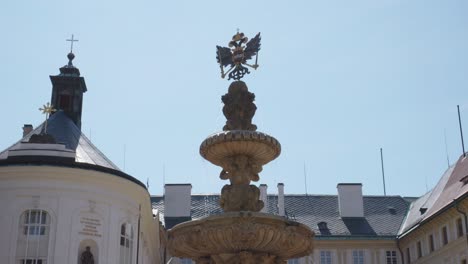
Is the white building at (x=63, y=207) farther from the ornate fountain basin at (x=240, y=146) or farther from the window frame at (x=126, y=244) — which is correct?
the ornate fountain basin at (x=240, y=146)

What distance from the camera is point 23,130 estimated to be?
1924 inches

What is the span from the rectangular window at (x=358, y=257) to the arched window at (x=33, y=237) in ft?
91.5

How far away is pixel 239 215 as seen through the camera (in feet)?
38.6

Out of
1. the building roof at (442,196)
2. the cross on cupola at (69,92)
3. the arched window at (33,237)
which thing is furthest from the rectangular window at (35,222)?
the building roof at (442,196)

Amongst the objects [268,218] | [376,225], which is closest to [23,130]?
[376,225]

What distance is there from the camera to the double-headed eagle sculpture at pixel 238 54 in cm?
1481

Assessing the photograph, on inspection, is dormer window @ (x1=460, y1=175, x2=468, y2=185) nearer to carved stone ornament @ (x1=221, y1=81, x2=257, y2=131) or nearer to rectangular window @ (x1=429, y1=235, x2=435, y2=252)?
rectangular window @ (x1=429, y1=235, x2=435, y2=252)

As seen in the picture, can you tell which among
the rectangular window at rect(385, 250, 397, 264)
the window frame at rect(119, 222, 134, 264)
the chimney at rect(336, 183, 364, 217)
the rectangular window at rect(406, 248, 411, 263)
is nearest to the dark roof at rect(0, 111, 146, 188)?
the window frame at rect(119, 222, 134, 264)

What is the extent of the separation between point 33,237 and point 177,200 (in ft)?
78.6

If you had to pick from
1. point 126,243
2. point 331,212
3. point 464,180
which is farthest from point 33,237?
point 331,212

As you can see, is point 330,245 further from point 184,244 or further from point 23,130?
point 184,244

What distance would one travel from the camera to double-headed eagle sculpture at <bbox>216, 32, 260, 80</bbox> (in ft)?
48.6

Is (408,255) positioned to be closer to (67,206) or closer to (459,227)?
(459,227)

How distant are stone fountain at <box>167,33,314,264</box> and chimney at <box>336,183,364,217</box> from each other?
42.4m
